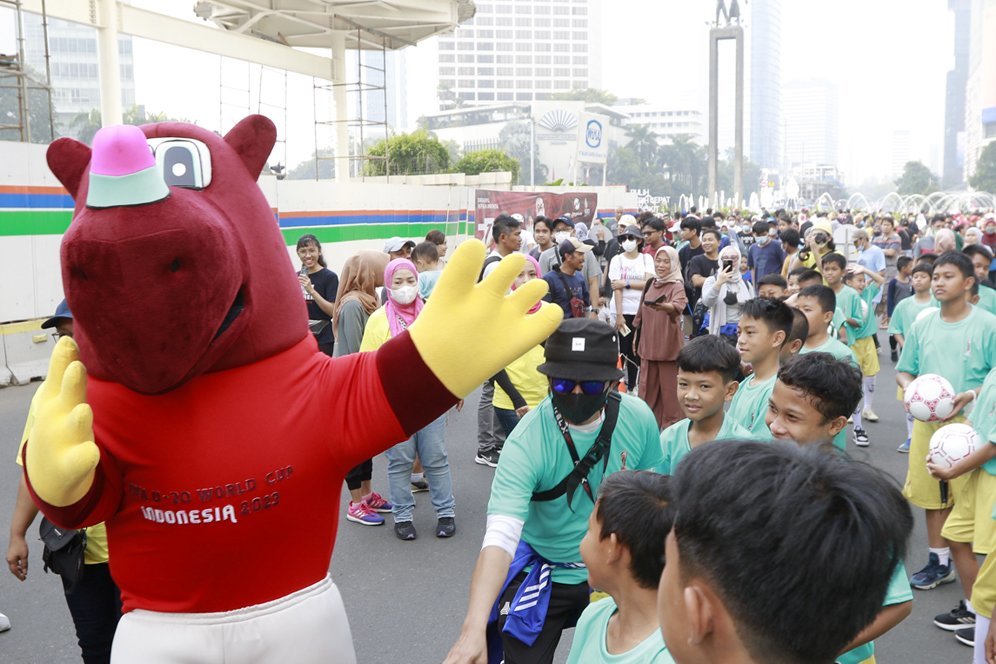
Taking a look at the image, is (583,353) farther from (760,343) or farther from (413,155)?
(413,155)

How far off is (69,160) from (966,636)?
4.24 m

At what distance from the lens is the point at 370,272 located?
20.5ft

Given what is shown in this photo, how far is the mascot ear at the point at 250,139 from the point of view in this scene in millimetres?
2670

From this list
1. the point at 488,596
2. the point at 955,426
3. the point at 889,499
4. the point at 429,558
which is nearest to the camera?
the point at 889,499

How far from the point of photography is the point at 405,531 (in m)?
5.68

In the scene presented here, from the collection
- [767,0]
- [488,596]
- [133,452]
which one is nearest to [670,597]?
[488,596]

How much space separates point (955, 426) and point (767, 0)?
195 m

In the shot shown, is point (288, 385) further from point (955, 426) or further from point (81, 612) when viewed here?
point (955, 426)

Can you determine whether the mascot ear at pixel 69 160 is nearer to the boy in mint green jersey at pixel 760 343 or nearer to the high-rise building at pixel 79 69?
the boy in mint green jersey at pixel 760 343

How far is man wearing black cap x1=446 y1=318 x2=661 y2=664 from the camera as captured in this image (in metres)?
2.90

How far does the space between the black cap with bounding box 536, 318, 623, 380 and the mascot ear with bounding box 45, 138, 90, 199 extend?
1492mm

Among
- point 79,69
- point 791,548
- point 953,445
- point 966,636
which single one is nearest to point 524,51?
point 79,69

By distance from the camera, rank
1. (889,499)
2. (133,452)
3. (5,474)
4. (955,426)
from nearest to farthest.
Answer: (889,499) < (133,452) < (955,426) < (5,474)

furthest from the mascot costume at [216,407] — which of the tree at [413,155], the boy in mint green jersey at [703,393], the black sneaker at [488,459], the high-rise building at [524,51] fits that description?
the high-rise building at [524,51]
